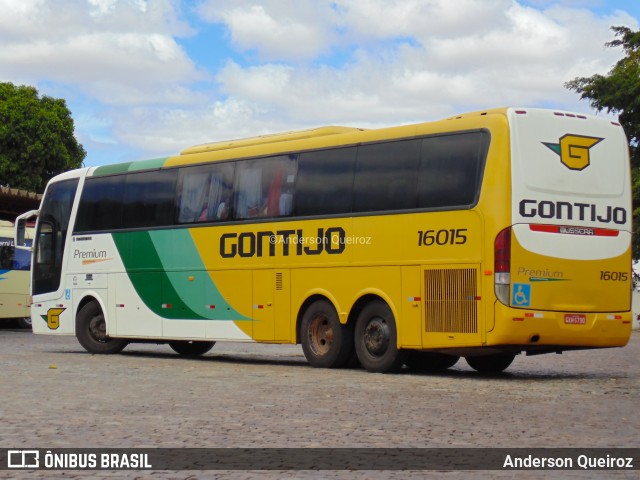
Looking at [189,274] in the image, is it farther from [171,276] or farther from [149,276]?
[149,276]

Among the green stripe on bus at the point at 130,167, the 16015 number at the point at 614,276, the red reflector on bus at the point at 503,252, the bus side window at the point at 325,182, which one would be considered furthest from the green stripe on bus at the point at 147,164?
the 16015 number at the point at 614,276

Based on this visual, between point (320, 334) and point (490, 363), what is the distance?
2.70 m

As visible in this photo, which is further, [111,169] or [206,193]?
[111,169]

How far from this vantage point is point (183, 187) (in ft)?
74.4

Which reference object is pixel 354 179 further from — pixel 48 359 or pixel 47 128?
pixel 47 128

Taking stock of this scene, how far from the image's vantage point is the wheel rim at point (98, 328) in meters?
24.6

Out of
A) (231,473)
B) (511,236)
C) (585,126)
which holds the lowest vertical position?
(231,473)

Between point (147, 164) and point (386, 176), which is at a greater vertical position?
point (147, 164)

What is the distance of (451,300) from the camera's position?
58.2ft

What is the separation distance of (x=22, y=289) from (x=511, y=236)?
26.5 meters

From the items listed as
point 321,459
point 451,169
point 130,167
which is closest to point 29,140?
point 130,167

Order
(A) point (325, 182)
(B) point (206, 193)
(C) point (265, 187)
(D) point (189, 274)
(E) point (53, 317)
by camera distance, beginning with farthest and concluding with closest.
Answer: (E) point (53, 317) < (D) point (189, 274) < (B) point (206, 193) < (C) point (265, 187) < (A) point (325, 182)

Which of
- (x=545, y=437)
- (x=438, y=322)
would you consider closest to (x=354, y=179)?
(x=438, y=322)

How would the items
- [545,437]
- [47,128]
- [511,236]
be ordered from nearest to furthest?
[545,437] → [511,236] → [47,128]
